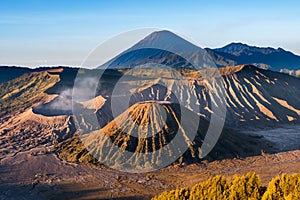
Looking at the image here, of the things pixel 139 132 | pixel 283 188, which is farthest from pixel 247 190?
pixel 139 132

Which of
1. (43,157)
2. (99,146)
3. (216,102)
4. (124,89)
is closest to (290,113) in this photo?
(216,102)

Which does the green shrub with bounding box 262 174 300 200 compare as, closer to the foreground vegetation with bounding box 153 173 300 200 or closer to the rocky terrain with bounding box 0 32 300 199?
the foreground vegetation with bounding box 153 173 300 200

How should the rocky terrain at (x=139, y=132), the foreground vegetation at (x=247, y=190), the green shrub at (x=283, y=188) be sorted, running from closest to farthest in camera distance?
the green shrub at (x=283, y=188)
the foreground vegetation at (x=247, y=190)
the rocky terrain at (x=139, y=132)

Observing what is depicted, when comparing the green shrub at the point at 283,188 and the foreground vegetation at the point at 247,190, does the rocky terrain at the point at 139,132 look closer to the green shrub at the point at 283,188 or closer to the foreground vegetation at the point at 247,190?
the foreground vegetation at the point at 247,190

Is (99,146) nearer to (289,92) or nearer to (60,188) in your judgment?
(60,188)

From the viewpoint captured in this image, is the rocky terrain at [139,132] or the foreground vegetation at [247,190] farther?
the rocky terrain at [139,132]

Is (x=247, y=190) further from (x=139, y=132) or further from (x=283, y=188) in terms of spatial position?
(x=139, y=132)

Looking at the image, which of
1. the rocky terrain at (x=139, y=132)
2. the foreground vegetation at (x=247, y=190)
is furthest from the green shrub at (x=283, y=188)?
the rocky terrain at (x=139, y=132)

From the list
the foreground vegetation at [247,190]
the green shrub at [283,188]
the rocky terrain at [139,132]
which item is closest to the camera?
the green shrub at [283,188]
